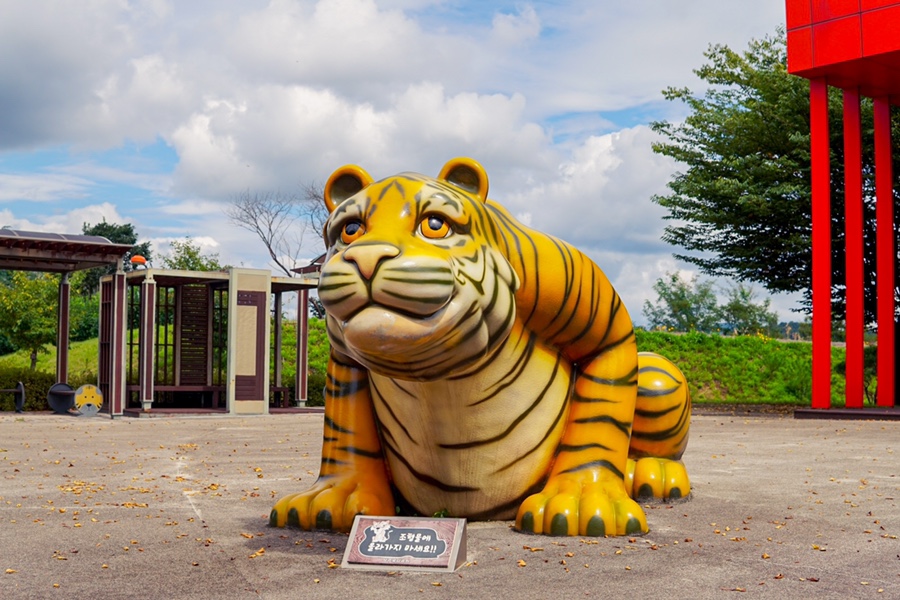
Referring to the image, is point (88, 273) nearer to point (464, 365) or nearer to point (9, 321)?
point (9, 321)

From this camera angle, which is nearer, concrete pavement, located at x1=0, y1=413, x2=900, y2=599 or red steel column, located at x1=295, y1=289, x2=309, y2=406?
concrete pavement, located at x1=0, y1=413, x2=900, y2=599

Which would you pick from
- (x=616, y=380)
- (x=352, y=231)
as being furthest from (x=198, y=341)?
(x=352, y=231)

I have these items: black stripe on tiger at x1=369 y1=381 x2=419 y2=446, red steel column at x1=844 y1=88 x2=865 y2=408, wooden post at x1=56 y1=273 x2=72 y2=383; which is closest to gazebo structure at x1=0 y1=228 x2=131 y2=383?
wooden post at x1=56 y1=273 x2=72 y2=383

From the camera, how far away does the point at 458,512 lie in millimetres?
4449

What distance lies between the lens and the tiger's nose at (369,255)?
347 centimetres

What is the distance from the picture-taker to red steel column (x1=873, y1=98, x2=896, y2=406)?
1541cm

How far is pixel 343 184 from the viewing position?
4270mm

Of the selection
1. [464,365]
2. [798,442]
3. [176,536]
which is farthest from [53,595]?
[798,442]

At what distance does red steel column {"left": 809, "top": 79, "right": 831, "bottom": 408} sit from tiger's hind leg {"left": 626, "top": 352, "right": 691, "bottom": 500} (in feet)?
34.7

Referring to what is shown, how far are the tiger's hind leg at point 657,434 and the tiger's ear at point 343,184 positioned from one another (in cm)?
191

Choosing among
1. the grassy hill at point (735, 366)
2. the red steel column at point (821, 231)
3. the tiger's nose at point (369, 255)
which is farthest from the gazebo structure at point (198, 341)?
the tiger's nose at point (369, 255)

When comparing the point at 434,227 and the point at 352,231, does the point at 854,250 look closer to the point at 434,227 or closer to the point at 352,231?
the point at 434,227

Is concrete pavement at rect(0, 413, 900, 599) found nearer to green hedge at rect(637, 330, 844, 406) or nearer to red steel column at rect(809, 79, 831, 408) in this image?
red steel column at rect(809, 79, 831, 408)

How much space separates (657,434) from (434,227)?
2.06m
